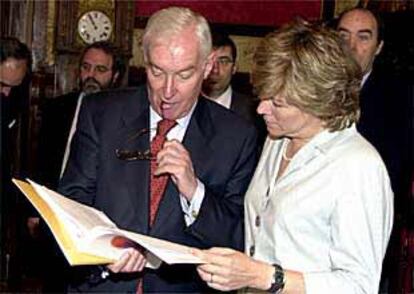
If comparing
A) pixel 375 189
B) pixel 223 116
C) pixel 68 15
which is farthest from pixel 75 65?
pixel 375 189

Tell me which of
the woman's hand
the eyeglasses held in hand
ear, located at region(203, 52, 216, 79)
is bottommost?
the woman's hand

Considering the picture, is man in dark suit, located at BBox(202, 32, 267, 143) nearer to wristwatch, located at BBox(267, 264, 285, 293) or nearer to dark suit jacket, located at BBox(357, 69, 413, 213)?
dark suit jacket, located at BBox(357, 69, 413, 213)

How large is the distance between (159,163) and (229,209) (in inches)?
9.9

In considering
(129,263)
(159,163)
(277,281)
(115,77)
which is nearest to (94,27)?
(115,77)

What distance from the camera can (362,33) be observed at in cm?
365

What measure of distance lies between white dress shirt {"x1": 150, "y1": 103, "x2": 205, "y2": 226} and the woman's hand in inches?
11.2

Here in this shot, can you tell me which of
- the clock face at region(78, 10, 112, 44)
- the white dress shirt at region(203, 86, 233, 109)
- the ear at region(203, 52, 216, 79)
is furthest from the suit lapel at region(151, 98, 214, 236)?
the clock face at region(78, 10, 112, 44)

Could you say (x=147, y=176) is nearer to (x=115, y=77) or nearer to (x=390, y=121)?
(x=390, y=121)

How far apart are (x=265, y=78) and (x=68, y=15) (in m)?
4.83

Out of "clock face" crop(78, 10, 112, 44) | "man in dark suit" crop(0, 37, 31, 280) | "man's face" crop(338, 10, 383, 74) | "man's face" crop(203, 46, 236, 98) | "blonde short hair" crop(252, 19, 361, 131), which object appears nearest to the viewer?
"blonde short hair" crop(252, 19, 361, 131)

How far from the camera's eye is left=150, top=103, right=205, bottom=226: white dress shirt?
2.10 m

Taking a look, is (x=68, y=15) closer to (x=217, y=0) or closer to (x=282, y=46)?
(x=217, y=0)

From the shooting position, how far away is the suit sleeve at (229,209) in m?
2.11

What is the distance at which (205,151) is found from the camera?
7.34 ft
